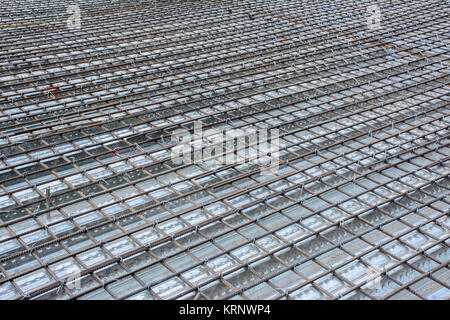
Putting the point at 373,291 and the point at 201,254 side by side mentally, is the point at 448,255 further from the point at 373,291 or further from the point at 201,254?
the point at 201,254

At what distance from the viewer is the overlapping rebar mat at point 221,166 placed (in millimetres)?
11867

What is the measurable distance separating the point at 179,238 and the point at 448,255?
6733 mm

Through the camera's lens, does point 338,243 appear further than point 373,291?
Yes

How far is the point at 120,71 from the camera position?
22.6 metres

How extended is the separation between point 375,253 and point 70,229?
25.5 ft

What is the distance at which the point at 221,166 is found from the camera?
15.8m

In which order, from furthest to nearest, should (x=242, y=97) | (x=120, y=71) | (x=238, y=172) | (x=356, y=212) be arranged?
(x=120, y=71), (x=242, y=97), (x=238, y=172), (x=356, y=212)

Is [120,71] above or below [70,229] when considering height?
above

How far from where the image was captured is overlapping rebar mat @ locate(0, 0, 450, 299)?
1187 centimetres

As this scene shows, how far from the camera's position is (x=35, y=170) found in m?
15.8
